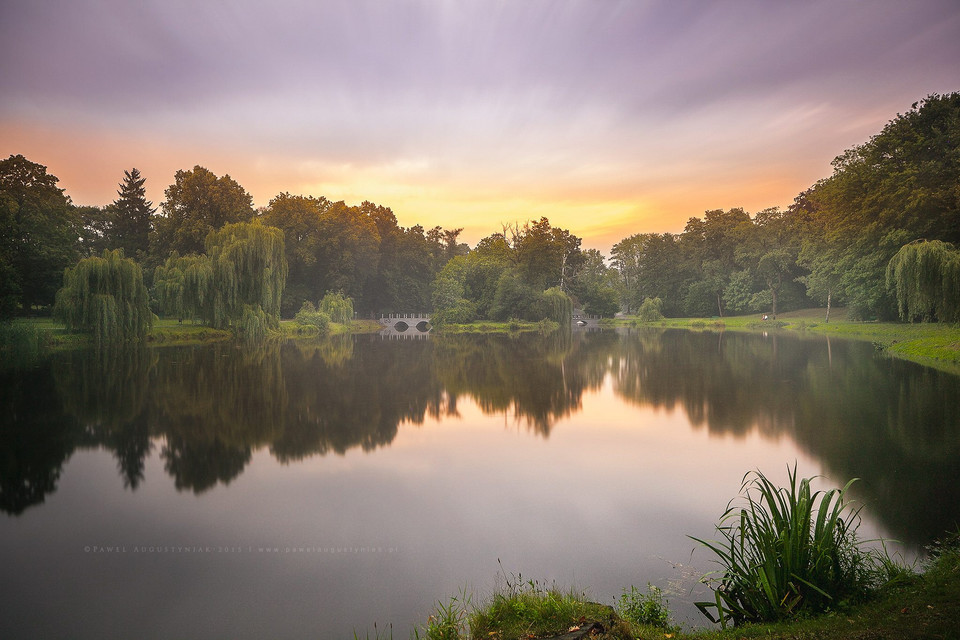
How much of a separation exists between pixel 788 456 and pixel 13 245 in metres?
42.4

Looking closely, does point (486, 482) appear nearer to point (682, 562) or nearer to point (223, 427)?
point (682, 562)

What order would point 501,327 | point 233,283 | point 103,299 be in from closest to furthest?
point 103,299, point 233,283, point 501,327

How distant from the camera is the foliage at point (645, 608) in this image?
407cm

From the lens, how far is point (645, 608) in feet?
13.8

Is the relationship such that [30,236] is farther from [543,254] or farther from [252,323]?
[543,254]

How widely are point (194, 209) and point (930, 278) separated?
183ft

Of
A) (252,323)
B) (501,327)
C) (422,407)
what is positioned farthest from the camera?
(501,327)

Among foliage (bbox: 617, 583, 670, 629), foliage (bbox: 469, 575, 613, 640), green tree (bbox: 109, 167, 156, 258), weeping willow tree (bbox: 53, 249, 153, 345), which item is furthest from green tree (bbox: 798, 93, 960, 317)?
green tree (bbox: 109, 167, 156, 258)

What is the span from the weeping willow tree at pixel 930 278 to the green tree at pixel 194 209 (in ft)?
169

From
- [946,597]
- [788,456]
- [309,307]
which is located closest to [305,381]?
[788,456]

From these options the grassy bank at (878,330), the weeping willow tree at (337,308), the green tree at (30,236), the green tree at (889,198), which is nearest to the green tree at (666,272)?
the grassy bank at (878,330)

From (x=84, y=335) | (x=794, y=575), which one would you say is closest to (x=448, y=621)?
(x=794, y=575)

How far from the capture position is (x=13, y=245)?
3284cm

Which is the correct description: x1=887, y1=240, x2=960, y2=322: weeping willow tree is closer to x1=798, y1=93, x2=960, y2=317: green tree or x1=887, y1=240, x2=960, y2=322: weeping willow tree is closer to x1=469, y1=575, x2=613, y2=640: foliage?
x1=798, y1=93, x2=960, y2=317: green tree
